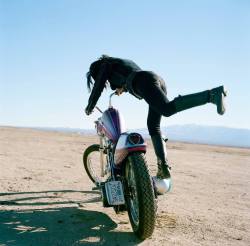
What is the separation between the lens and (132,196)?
427 centimetres

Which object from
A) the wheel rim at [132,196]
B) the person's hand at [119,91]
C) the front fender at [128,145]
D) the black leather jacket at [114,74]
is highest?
the black leather jacket at [114,74]

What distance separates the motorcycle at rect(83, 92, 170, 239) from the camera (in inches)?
150

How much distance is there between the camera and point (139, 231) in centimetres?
394

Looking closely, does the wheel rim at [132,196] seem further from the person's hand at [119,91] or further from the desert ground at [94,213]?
the person's hand at [119,91]

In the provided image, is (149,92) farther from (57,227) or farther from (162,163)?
(57,227)

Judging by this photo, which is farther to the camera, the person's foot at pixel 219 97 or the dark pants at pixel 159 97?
the dark pants at pixel 159 97

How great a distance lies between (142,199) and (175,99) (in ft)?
3.22

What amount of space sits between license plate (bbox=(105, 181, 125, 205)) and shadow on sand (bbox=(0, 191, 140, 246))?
1.02ft

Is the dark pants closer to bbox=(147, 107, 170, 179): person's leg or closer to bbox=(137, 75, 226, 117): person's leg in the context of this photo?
bbox=(137, 75, 226, 117): person's leg

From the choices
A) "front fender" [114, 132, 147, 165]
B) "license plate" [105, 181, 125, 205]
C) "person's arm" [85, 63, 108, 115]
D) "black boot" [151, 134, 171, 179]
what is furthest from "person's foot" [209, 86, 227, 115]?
"person's arm" [85, 63, 108, 115]

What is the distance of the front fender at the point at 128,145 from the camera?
4.12 meters

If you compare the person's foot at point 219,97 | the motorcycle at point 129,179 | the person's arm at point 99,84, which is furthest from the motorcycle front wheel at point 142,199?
the person's arm at point 99,84

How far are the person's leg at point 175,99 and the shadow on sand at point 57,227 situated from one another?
1308mm

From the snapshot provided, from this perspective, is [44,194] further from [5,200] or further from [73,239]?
[73,239]
